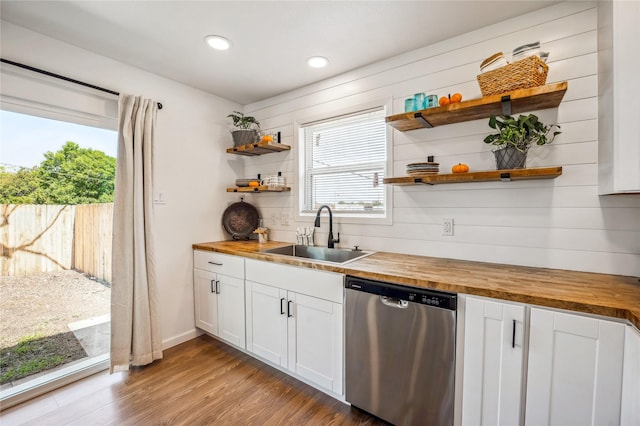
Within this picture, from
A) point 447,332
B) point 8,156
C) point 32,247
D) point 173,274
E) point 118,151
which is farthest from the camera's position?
point 173,274

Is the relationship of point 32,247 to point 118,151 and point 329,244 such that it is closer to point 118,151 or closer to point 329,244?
point 118,151

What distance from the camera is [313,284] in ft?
6.30

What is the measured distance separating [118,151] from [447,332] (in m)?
2.57

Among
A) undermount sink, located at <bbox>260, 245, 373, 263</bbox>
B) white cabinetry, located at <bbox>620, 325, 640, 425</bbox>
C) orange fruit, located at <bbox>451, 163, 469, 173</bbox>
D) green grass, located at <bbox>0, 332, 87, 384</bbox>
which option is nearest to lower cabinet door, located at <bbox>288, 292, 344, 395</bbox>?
undermount sink, located at <bbox>260, 245, 373, 263</bbox>

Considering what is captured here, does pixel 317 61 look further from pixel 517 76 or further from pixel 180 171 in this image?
pixel 180 171

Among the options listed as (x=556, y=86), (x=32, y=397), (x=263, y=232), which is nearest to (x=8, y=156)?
(x=32, y=397)

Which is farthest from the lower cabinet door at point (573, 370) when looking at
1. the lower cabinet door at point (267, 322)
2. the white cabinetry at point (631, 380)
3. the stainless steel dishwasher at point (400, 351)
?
the lower cabinet door at point (267, 322)

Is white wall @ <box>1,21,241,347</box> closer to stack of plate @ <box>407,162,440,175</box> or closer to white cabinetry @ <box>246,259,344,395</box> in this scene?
white cabinetry @ <box>246,259,344,395</box>

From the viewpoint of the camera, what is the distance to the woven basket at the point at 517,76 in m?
1.53

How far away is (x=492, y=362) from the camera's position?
1.32 m

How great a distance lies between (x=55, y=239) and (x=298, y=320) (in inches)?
74.5

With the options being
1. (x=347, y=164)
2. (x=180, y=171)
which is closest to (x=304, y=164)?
(x=347, y=164)

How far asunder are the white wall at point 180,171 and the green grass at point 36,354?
65 centimetres

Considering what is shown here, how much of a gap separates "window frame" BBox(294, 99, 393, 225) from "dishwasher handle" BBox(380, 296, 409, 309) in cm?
80
